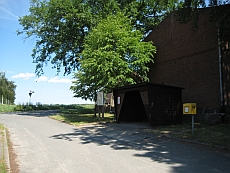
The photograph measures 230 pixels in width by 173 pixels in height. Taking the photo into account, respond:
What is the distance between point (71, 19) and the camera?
27.0 m

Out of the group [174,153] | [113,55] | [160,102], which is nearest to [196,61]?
[160,102]

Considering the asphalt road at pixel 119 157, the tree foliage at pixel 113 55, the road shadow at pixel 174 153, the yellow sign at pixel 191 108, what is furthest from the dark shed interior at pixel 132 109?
the asphalt road at pixel 119 157

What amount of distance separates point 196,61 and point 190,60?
24.4 inches

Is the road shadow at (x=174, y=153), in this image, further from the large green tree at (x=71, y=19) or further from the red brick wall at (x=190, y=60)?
the large green tree at (x=71, y=19)

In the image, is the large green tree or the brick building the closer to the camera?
the brick building

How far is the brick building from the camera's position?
16.9m

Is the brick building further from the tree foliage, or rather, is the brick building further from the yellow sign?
the yellow sign

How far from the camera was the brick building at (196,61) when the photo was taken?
666 inches

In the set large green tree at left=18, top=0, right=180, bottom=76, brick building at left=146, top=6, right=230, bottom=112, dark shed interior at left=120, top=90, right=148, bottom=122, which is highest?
large green tree at left=18, top=0, right=180, bottom=76

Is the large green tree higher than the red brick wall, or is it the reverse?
the large green tree

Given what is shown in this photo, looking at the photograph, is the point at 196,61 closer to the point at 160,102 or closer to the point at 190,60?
the point at 190,60

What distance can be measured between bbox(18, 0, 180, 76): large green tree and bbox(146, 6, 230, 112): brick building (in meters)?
6.46

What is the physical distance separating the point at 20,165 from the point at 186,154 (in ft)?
16.8

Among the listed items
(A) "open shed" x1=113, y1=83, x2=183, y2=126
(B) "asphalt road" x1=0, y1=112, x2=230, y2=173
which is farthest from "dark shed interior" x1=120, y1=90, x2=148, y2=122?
(B) "asphalt road" x1=0, y1=112, x2=230, y2=173
